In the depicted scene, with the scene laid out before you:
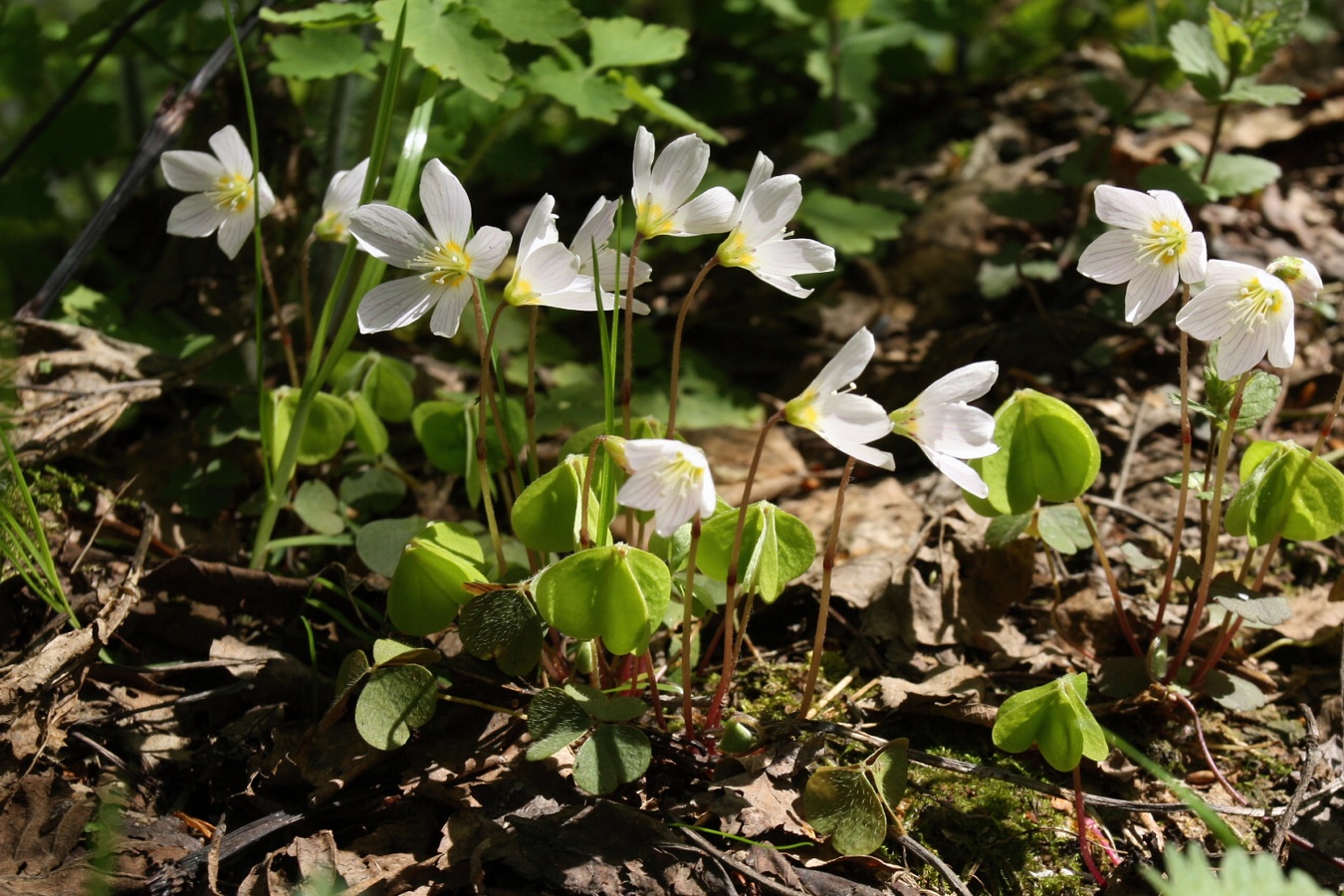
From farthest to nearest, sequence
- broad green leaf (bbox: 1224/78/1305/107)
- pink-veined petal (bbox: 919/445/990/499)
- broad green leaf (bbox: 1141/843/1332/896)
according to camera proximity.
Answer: broad green leaf (bbox: 1224/78/1305/107)
pink-veined petal (bbox: 919/445/990/499)
broad green leaf (bbox: 1141/843/1332/896)

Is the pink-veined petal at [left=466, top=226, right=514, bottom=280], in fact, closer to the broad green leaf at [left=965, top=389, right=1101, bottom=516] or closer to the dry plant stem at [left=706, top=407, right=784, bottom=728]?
the dry plant stem at [left=706, top=407, right=784, bottom=728]

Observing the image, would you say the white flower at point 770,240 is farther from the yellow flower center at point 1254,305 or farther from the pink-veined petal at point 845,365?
the yellow flower center at point 1254,305

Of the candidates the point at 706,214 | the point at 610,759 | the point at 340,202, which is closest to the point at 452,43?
the point at 340,202

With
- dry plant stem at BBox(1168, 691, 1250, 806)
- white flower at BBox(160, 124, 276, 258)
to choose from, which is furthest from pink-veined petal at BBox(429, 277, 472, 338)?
dry plant stem at BBox(1168, 691, 1250, 806)

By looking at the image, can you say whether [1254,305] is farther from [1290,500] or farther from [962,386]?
[962,386]

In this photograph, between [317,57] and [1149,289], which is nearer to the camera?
[1149,289]

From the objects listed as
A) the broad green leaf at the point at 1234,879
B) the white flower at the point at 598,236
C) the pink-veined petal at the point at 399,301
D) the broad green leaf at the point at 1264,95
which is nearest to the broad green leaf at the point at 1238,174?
the broad green leaf at the point at 1264,95
